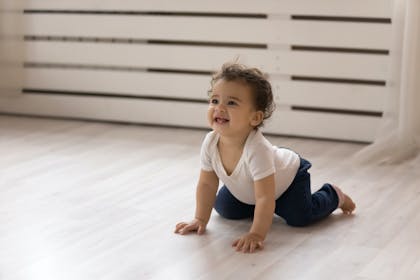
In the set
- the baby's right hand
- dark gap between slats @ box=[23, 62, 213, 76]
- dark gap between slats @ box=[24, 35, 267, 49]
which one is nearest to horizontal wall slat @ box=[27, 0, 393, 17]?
dark gap between slats @ box=[24, 35, 267, 49]

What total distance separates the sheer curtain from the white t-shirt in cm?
74

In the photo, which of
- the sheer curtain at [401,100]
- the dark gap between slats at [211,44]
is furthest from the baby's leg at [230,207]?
the dark gap between slats at [211,44]

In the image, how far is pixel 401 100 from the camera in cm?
264

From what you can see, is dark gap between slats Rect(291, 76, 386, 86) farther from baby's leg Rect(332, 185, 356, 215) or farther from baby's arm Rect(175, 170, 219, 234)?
baby's arm Rect(175, 170, 219, 234)

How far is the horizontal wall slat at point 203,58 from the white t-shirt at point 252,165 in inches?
40.6

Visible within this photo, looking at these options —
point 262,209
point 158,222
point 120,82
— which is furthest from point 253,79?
point 120,82

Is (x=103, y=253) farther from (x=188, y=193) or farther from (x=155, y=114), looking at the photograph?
(x=155, y=114)

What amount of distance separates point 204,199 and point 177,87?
1301 mm

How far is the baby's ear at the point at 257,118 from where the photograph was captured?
6.17ft

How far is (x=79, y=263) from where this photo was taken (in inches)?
67.1

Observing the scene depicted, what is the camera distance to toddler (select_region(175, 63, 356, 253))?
73.0 inches

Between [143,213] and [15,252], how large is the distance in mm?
402

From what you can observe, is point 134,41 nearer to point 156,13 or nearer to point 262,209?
point 156,13

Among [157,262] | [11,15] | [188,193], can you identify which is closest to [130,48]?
[11,15]
